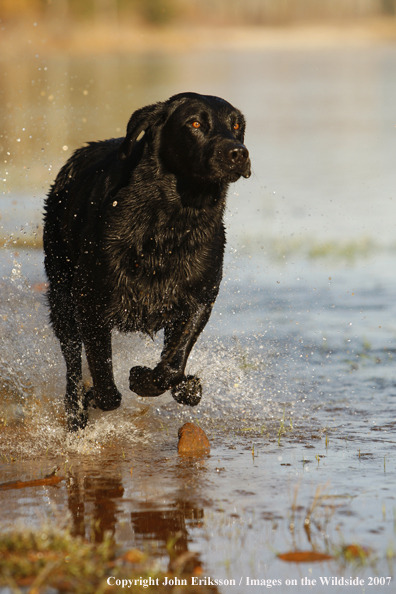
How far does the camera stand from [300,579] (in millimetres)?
2346

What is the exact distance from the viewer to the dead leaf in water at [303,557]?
8.02 feet

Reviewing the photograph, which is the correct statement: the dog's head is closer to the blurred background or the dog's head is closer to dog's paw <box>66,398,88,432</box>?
dog's paw <box>66,398,88,432</box>

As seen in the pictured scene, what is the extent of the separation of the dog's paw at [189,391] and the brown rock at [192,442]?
1.93 ft

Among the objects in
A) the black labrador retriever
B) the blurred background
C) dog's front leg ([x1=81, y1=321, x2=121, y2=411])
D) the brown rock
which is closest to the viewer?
the brown rock

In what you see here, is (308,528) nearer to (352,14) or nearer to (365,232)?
(365,232)

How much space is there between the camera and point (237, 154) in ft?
12.3

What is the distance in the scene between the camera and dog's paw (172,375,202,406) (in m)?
4.34

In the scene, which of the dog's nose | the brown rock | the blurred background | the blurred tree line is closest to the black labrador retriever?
the dog's nose

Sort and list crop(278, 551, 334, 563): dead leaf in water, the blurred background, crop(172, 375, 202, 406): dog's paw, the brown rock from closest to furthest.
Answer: crop(278, 551, 334, 563): dead leaf in water
the brown rock
crop(172, 375, 202, 406): dog's paw
the blurred background

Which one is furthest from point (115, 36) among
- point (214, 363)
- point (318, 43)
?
point (214, 363)

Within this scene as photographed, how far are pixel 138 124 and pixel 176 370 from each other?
1315mm

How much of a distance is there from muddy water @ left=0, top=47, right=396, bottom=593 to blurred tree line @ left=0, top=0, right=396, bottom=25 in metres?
24.2

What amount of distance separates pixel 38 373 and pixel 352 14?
115 ft

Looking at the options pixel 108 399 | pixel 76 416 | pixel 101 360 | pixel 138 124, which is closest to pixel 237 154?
pixel 138 124
